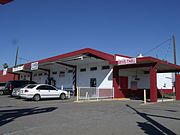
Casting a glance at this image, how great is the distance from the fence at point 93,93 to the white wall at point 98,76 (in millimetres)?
1262

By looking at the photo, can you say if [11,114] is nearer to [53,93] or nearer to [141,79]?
[53,93]

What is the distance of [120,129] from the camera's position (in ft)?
28.7

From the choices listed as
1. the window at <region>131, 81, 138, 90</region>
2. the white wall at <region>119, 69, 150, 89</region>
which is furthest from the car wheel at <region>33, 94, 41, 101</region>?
the window at <region>131, 81, 138, 90</region>

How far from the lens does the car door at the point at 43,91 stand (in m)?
22.3

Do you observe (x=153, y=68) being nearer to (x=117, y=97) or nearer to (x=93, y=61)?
(x=117, y=97)

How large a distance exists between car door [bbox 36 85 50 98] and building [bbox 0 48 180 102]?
486 centimetres

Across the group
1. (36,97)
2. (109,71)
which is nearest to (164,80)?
(109,71)

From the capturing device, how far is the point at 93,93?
24016 mm

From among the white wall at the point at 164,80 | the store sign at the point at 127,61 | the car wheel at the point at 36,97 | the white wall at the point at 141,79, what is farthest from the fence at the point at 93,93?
the white wall at the point at 164,80

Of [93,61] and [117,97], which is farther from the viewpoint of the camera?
[93,61]

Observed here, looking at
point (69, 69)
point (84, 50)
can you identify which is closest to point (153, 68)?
point (84, 50)

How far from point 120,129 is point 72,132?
1.83 m

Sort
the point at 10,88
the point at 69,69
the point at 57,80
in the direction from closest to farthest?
the point at 10,88
the point at 69,69
the point at 57,80

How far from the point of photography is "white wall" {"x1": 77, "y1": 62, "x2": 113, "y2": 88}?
26.3 m
